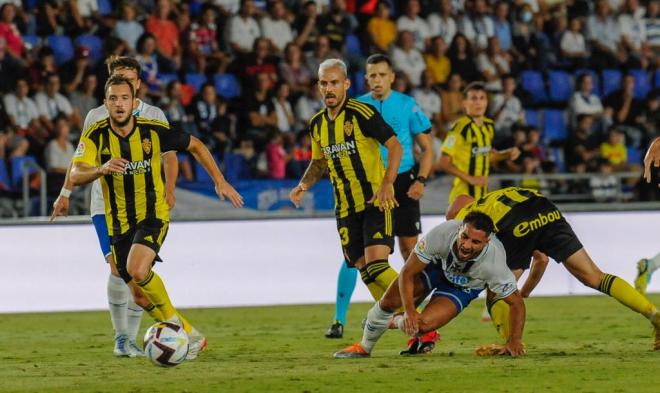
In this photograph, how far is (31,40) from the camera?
1667cm

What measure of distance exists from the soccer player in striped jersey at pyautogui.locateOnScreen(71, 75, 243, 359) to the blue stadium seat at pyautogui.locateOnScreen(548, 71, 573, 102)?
37.8 ft

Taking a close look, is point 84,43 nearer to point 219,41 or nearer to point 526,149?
point 219,41

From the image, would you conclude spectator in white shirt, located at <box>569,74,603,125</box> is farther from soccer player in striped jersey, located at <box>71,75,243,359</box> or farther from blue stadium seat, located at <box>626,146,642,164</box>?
soccer player in striped jersey, located at <box>71,75,243,359</box>

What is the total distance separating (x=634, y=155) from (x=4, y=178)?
8.84 m

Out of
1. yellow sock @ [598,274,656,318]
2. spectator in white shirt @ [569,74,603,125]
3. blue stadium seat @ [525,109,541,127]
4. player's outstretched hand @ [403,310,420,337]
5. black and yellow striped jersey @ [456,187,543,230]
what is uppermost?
spectator in white shirt @ [569,74,603,125]

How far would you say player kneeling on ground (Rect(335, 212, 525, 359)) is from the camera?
7688 millimetres

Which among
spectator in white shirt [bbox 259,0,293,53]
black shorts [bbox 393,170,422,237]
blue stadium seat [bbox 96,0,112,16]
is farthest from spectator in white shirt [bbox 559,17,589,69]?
black shorts [bbox 393,170,422,237]

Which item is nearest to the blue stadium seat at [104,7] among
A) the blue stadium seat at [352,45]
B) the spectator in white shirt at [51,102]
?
the spectator in white shirt at [51,102]

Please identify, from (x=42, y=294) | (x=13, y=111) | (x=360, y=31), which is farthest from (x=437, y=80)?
(x=42, y=294)

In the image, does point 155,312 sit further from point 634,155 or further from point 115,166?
point 634,155

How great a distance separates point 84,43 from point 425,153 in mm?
8043

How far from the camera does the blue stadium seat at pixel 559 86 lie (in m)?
19.0

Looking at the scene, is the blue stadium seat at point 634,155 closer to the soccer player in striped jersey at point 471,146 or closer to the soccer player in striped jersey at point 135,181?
the soccer player in striped jersey at point 471,146

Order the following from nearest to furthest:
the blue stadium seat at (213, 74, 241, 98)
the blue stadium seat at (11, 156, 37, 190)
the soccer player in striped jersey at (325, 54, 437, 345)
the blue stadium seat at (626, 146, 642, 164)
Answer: the soccer player in striped jersey at (325, 54, 437, 345) < the blue stadium seat at (11, 156, 37, 190) < the blue stadium seat at (213, 74, 241, 98) < the blue stadium seat at (626, 146, 642, 164)
